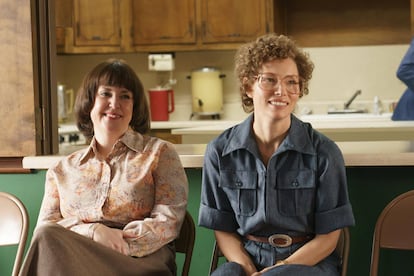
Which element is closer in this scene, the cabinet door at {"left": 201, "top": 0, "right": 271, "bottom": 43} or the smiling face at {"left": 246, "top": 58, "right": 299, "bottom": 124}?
the smiling face at {"left": 246, "top": 58, "right": 299, "bottom": 124}

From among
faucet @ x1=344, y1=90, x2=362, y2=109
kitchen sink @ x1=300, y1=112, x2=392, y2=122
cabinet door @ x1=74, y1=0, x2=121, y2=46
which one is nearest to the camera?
kitchen sink @ x1=300, y1=112, x2=392, y2=122

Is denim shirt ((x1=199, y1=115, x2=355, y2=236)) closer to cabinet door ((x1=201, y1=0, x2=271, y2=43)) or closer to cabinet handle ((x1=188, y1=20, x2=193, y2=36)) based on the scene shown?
cabinet door ((x1=201, y1=0, x2=271, y2=43))

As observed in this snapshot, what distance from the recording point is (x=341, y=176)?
2307mm

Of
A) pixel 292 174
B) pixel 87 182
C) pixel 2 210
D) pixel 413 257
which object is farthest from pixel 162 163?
pixel 413 257

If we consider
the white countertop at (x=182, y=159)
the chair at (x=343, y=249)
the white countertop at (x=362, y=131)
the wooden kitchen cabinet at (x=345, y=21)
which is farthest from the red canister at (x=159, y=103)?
the chair at (x=343, y=249)

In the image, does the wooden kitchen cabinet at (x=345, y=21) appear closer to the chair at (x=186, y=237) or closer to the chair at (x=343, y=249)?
the chair at (x=186, y=237)

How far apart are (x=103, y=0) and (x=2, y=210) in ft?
12.1

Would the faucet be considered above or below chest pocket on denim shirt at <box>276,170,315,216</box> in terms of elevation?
above

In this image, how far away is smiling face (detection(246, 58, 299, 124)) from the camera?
2301mm

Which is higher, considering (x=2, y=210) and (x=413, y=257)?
(x=2, y=210)

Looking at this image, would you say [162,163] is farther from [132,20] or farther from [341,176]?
[132,20]

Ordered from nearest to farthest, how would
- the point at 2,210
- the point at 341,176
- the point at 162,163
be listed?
the point at 341,176 < the point at 162,163 < the point at 2,210

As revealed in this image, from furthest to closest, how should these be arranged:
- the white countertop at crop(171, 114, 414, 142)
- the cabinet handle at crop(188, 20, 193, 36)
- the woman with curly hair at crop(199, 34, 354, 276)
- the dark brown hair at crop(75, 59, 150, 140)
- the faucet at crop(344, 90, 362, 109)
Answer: the cabinet handle at crop(188, 20, 193, 36) → the faucet at crop(344, 90, 362, 109) → the white countertop at crop(171, 114, 414, 142) → the dark brown hair at crop(75, 59, 150, 140) → the woman with curly hair at crop(199, 34, 354, 276)

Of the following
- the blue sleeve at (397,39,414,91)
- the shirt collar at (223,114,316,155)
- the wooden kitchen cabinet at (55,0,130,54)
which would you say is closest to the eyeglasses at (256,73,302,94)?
the shirt collar at (223,114,316,155)
